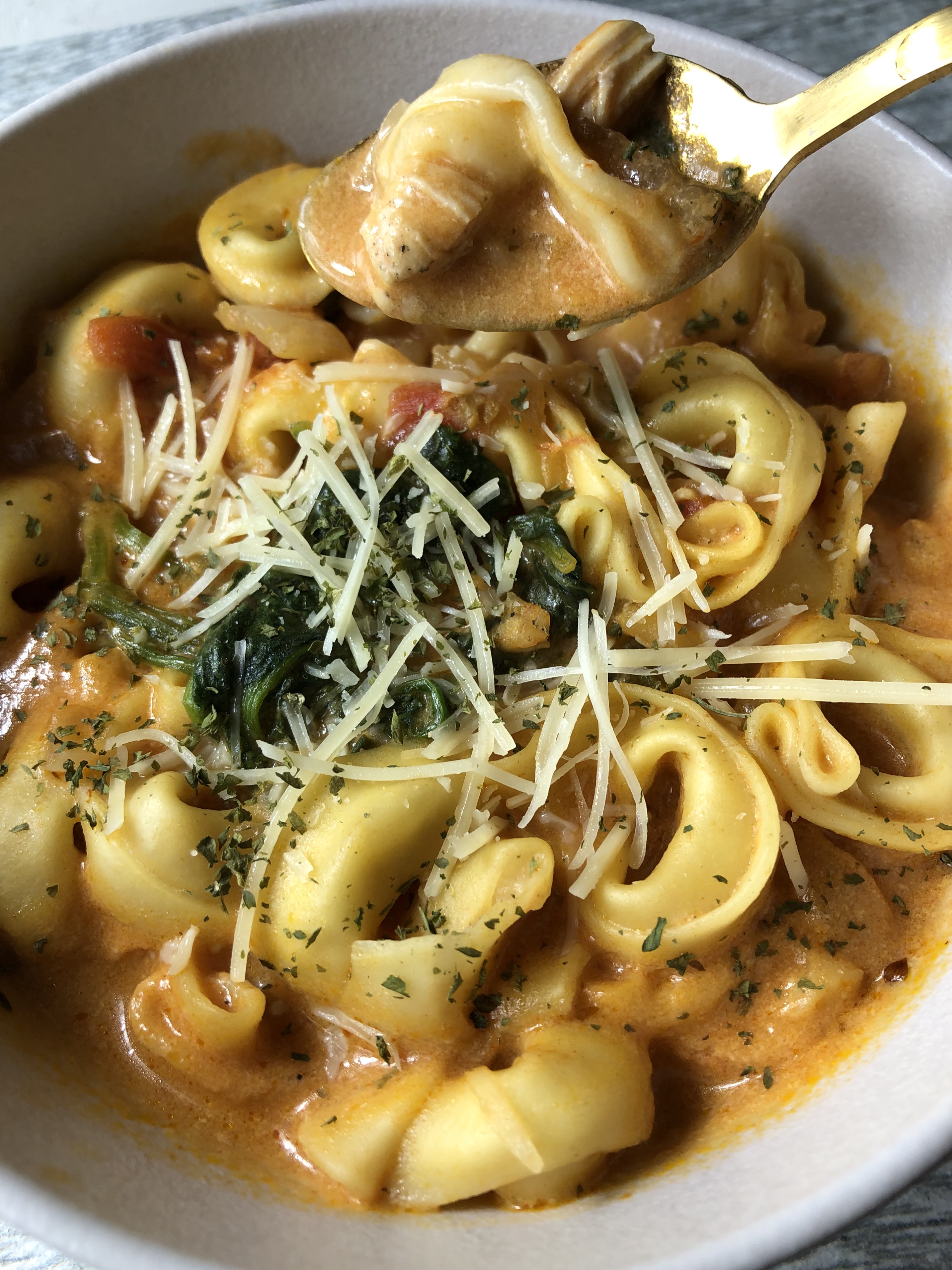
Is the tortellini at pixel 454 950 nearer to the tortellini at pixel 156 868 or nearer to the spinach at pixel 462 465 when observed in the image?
the tortellini at pixel 156 868

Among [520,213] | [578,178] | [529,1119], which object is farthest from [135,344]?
[529,1119]

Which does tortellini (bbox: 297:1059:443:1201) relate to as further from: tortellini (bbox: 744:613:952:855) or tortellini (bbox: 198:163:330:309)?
tortellini (bbox: 198:163:330:309)

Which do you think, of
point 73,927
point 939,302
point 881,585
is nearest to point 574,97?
point 939,302

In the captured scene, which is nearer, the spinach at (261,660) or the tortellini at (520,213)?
the tortellini at (520,213)

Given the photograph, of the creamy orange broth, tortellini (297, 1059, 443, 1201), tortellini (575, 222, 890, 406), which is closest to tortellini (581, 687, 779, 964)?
the creamy orange broth

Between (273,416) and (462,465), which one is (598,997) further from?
(273,416)

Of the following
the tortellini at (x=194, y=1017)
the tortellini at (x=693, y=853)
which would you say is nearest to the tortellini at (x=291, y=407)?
the tortellini at (x=693, y=853)
